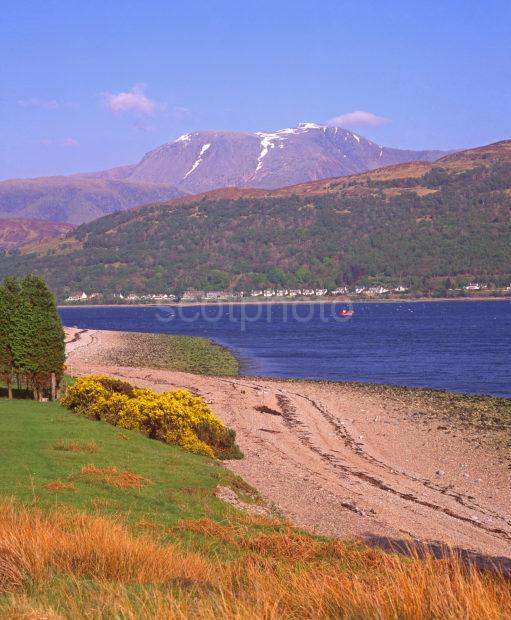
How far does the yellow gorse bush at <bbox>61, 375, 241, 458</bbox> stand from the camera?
813 inches

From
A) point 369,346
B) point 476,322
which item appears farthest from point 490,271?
point 369,346

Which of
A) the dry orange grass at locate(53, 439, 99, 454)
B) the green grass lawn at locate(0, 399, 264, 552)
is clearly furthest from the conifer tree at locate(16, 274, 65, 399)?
the dry orange grass at locate(53, 439, 99, 454)

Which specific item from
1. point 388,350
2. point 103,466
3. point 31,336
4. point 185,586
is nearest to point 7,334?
point 31,336

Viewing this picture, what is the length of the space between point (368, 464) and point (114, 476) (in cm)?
1053

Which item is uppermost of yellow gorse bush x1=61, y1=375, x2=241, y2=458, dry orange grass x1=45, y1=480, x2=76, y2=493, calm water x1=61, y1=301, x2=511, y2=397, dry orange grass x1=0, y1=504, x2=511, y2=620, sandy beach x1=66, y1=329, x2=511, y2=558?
dry orange grass x1=0, y1=504, x2=511, y2=620

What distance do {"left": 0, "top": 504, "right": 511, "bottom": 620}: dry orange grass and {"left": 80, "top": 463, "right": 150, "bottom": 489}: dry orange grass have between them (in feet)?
18.6

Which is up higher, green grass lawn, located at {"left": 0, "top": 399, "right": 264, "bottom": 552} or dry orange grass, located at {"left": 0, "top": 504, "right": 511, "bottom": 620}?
dry orange grass, located at {"left": 0, "top": 504, "right": 511, "bottom": 620}

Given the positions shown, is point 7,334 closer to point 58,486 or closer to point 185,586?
point 58,486

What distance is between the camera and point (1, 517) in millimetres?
8031

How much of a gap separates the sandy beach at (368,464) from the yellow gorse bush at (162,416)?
96 cm

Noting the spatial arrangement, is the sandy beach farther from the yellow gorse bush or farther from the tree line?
the tree line

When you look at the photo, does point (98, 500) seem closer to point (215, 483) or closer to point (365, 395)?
point (215, 483)

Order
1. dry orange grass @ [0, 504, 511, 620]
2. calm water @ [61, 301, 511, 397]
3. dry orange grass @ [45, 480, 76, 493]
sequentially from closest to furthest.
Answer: dry orange grass @ [0, 504, 511, 620] → dry orange grass @ [45, 480, 76, 493] → calm water @ [61, 301, 511, 397]

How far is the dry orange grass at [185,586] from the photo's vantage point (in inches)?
191
